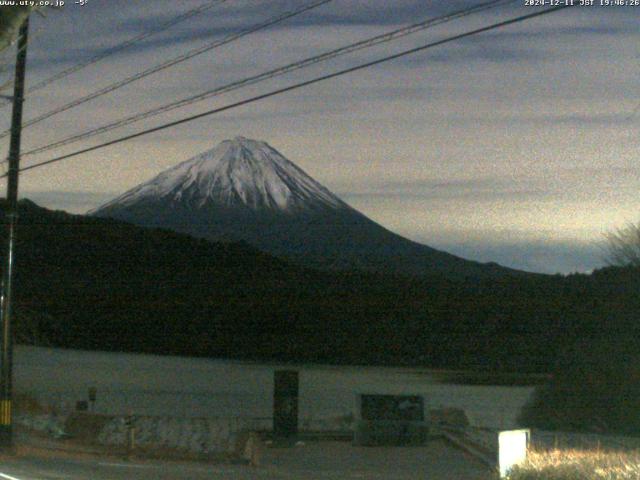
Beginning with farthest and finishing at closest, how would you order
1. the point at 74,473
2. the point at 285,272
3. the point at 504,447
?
1. the point at 285,272
2. the point at 74,473
3. the point at 504,447

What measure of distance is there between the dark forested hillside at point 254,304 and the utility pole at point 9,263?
3973 centimetres

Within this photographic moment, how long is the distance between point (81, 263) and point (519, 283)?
3899 cm

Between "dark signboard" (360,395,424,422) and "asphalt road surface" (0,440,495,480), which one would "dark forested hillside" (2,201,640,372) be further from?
"asphalt road surface" (0,440,495,480)

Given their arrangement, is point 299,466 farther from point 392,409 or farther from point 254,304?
point 254,304

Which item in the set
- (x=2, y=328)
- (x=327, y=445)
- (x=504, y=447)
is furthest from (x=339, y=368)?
(x=504, y=447)

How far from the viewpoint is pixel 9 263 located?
2252 centimetres

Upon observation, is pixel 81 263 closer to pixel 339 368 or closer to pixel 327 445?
pixel 339 368

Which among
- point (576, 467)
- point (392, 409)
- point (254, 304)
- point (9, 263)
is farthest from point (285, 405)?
point (254, 304)

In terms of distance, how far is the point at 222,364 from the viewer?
89.1m

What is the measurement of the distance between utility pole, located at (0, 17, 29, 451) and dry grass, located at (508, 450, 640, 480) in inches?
499

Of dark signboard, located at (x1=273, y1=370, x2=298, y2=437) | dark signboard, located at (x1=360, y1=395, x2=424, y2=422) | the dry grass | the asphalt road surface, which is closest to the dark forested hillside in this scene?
dark signboard, located at (x1=360, y1=395, x2=424, y2=422)

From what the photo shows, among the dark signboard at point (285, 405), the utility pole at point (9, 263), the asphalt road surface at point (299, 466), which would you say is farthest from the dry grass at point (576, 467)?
the dark signboard at point (285, 405)

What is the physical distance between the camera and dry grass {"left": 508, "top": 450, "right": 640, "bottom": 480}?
12.5 metres

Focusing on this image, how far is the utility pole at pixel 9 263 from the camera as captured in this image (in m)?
22.0
